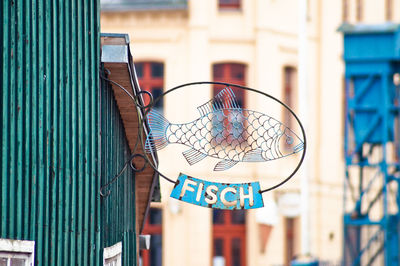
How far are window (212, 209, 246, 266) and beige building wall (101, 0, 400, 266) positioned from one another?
244 mm

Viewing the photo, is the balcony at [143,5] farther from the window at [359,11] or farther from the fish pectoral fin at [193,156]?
the fish pectoral fin at [193,156]

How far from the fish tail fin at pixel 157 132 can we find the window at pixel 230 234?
2293cm

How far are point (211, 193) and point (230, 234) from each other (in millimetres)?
23756

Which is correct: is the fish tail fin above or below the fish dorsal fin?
below

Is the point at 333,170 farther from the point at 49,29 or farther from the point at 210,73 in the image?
the point at 49,29

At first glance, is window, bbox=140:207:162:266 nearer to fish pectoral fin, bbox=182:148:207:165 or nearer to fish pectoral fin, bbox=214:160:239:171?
fish pectoral fin, bbox=182:148:207:165

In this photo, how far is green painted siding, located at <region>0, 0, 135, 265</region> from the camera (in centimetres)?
1030

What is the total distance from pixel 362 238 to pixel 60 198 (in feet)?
72.8

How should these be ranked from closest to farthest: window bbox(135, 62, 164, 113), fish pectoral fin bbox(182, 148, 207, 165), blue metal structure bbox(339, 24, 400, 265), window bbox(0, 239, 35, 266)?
1. window bbox(0, 239, 35, 266)
2. fish pectoral fin bbox(182, 148, 207, 165)
3. blue metal structure bbox(339, 24, 400, 265)
4. window bbox(135, 62, 164, 113)

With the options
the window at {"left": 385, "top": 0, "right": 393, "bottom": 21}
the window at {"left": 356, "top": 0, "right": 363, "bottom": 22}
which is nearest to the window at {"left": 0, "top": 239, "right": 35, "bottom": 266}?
the window at {"left": 356, "top": 0, "right": 363, "bottom": 22}

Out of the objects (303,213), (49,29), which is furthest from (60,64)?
(303,213)

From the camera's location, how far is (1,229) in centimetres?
1001

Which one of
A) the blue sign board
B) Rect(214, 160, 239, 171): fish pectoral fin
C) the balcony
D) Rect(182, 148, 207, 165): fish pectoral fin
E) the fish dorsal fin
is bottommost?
the blue sign board

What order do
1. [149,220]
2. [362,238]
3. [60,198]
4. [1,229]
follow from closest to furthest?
[1,229], [60,198], [362,238], [149,220]
